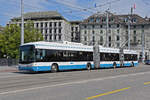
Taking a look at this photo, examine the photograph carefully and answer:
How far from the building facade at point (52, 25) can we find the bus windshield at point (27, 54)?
247 ft

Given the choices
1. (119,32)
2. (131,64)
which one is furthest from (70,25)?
(131,64)

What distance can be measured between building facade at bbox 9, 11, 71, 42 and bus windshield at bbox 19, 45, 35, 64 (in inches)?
2961

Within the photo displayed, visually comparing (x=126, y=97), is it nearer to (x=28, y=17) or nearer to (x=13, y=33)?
(x=13, y=33)

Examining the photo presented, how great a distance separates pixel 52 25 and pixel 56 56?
7636 centimetres

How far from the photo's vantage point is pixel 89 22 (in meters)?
88.1

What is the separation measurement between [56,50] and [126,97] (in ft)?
46.2

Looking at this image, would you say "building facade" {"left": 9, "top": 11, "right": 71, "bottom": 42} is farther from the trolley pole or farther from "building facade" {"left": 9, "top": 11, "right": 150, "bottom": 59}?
the trolley pole

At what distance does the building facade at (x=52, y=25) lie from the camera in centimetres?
9588

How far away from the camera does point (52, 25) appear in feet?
318

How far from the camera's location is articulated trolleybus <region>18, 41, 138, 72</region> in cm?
1964

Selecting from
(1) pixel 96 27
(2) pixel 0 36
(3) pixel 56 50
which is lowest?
(3) pixel 56 50

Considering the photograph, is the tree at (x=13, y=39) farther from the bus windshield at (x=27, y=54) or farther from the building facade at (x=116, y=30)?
the building facade at (x=116, y=30)

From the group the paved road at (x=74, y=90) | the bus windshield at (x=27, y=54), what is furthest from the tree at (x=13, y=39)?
the paved road at (x=74, y=90)

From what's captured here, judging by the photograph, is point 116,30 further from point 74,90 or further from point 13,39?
point 74,90
